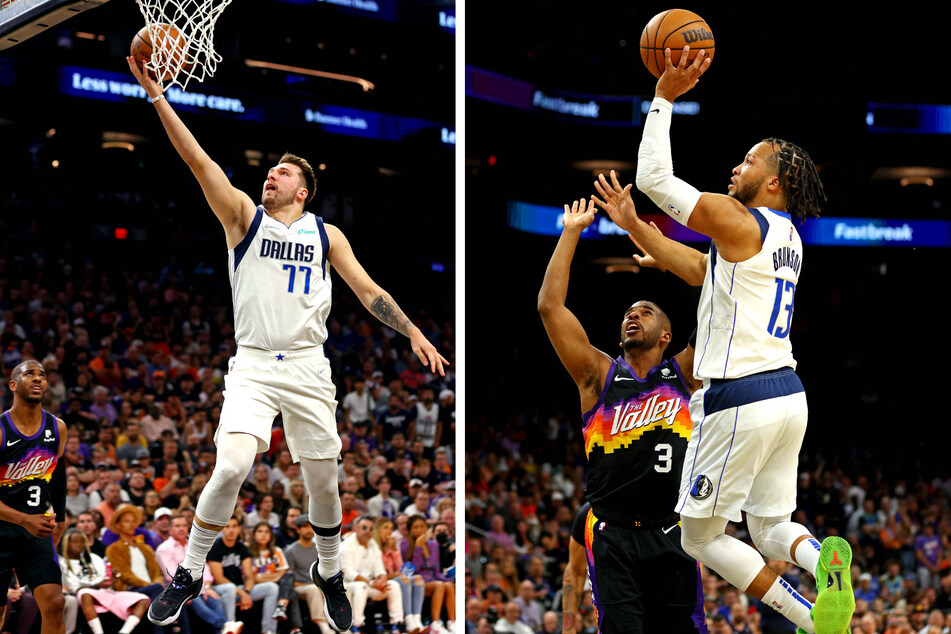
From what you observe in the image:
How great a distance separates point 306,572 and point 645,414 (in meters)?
5.51

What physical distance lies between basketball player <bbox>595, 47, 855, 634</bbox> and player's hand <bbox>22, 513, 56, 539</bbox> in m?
4.76

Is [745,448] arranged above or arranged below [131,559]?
above

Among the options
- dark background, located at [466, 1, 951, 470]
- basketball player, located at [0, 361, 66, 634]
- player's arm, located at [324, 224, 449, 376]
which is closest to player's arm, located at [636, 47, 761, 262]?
player's arm, located at [324, 224, 449, 376]

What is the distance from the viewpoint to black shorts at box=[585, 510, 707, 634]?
242 inches

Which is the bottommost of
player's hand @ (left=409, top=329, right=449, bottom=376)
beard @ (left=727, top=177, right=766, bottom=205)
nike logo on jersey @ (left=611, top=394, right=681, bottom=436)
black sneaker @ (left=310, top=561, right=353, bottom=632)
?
black sneaker @ (left=310, top=561, right=353, bottom=632)

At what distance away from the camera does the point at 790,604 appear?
512cm

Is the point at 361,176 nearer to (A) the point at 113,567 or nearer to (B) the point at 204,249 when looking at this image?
(B) the point at 204,249

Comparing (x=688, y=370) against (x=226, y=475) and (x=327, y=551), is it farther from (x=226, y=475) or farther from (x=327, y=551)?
(x=226, y=475)

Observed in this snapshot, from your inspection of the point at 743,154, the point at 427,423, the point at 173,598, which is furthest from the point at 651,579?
the point at 743,154

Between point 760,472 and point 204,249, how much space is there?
1352cm

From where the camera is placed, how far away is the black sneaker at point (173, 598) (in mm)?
5812

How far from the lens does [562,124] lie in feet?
66.2

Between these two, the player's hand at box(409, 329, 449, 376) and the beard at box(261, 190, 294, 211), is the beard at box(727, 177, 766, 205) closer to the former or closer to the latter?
the player's hand at box(409, 329, 449, 376)

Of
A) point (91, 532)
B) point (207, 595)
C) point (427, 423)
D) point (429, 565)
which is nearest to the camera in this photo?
point (207, 595)
